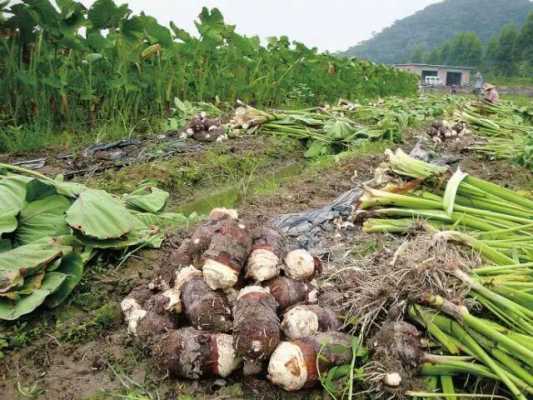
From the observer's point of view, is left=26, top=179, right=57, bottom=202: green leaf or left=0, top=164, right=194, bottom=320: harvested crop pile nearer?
left=0, top=164, right=194, bottom=320: harvested crop pile

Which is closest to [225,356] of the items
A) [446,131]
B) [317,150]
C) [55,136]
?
[55,136]

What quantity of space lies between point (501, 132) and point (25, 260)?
819 centimetres

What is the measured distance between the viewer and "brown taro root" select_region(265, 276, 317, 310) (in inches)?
85.0

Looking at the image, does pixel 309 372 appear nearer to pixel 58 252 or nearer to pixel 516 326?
pixel 516 326

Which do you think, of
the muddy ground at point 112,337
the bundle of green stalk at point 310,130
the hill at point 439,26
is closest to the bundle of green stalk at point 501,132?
the bundle of green stalk at point 310,130

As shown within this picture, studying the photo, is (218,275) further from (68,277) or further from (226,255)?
(68,277)

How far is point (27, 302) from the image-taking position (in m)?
2.30

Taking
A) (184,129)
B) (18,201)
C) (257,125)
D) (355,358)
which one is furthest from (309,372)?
(257,125)

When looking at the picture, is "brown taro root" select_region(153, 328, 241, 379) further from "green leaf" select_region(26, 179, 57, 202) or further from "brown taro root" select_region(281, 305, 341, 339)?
"green leaf" select_region(26, 179, 57, 202)

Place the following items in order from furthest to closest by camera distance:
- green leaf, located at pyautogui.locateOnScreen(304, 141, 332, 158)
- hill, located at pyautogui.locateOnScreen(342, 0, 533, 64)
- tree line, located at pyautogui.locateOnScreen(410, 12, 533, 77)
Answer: hill, located at pyautogui.locateOnScreen(342, 0, 533, 64) < tree line, located at pyautogui.locateOnScreen(410, 12, 533, 77) < green leaf, located at pyautogui.locateOnScreen(304, 141, 332, 158)

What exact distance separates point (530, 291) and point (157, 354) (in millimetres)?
1666

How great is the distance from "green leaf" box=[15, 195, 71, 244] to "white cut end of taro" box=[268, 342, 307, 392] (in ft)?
5.25

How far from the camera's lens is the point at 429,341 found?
1953 millimetres

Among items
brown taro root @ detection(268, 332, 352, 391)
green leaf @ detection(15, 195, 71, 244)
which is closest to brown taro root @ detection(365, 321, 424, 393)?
brown taro root @ detection(268, 332, 352, 391)
